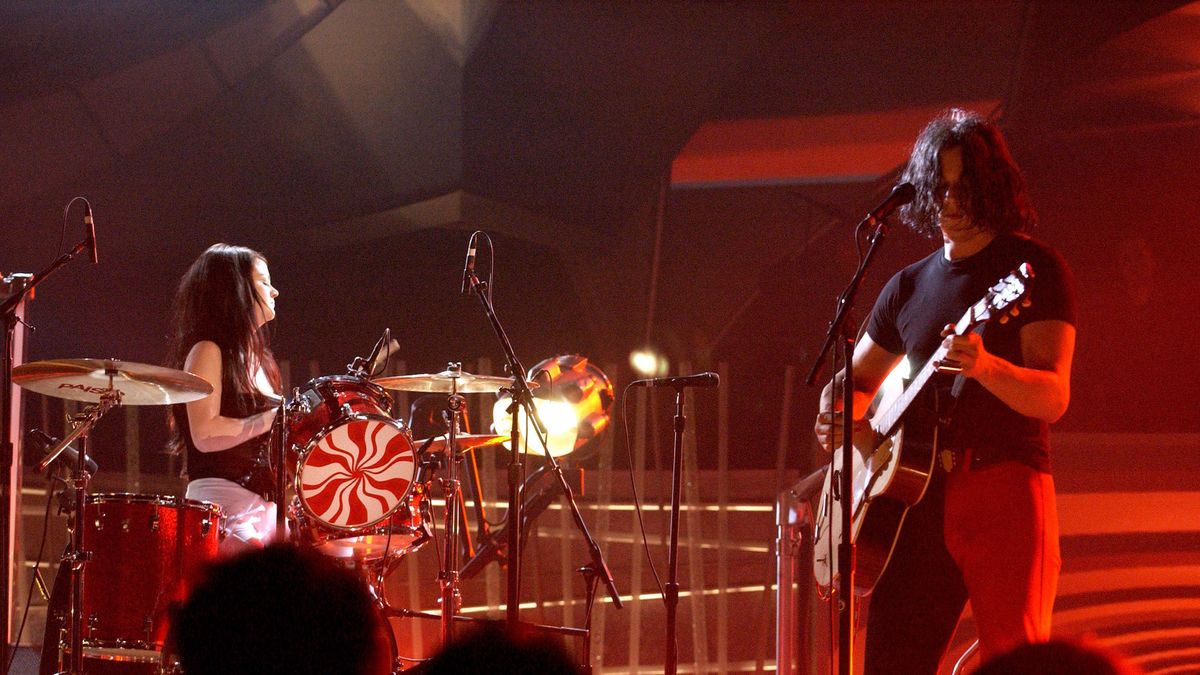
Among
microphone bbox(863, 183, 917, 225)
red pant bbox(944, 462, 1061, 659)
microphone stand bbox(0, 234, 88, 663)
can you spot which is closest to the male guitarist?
red pant bbox(944, 462, 1061, 659)

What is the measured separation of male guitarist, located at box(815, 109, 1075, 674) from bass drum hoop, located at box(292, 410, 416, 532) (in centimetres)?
197

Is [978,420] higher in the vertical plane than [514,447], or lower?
higher

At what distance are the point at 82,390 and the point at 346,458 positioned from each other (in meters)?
0.98

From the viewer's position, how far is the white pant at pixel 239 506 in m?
4.62

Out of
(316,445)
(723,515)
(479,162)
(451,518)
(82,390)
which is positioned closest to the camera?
(82,390)

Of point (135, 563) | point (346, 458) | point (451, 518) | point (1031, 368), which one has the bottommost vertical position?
point (135, 563)

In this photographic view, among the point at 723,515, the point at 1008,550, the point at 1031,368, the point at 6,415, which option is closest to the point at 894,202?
the point at 1031,368

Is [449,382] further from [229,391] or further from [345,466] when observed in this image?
[229,391]

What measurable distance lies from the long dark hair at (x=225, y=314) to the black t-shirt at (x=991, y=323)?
278cm

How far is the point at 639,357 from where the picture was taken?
6832 millimetres

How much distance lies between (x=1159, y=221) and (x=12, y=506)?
18.9 feet

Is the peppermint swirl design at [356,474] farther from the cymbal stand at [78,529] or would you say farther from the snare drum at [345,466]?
the cymbal stand at [78,529]

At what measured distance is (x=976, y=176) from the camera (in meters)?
3.14

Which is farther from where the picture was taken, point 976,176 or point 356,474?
point 356,474
